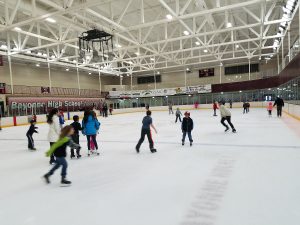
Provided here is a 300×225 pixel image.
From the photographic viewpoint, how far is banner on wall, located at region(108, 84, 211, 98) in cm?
3183

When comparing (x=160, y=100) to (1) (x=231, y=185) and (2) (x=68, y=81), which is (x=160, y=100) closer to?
(2) (x=68, y=81)

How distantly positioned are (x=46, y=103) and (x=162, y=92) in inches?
644

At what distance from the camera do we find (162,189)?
3709mm

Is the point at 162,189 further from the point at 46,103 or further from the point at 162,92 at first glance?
the point at 162,92

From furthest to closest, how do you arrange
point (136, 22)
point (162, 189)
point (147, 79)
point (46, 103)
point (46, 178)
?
1. point (147, 79)
2. point (46, 103)
3. point (136, 22)
4. point (46, 178)
5. point (162, 189)

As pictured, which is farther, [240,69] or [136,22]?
[240,69]

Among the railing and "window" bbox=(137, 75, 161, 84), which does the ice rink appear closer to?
the railing

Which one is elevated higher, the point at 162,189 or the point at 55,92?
the point at 55,92

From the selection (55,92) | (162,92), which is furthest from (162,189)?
(162,92)

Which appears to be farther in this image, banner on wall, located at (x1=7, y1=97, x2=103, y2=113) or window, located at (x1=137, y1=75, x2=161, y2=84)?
window, located at (x1=137, y1=75, x2=161, y2=84)

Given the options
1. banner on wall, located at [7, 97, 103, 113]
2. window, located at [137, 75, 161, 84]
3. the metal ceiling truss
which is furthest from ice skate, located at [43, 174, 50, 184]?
window, located at [137, 75, 161, 84]

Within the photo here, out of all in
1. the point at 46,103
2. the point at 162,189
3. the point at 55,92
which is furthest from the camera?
the point at 55,92

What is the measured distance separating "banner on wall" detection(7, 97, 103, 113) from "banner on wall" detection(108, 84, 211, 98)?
538 cm

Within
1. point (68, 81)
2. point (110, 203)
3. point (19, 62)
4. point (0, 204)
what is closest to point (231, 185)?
point (110, 203)
